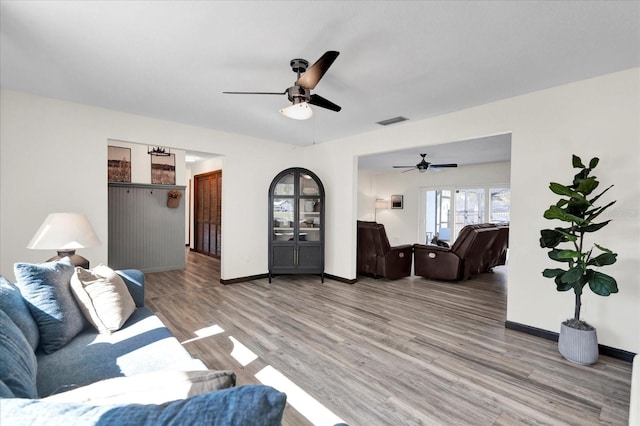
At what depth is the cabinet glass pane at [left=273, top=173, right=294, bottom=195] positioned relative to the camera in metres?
5.38

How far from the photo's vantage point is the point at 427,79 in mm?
2875

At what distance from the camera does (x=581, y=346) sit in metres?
2.50

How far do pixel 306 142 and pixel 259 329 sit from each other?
137 inches

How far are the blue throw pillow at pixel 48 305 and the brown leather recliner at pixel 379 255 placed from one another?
422 centimetres

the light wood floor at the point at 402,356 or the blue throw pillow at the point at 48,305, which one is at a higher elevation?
the blue throw pillow at the point at 48,305

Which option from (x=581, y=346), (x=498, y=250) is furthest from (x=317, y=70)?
(x=498, y=250)

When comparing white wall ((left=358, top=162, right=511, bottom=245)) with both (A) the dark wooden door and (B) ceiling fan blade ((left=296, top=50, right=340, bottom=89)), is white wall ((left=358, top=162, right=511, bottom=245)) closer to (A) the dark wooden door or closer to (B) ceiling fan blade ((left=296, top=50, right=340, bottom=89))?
(A) the dark wooden door

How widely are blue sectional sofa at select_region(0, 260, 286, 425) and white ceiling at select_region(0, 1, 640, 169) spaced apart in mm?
1676

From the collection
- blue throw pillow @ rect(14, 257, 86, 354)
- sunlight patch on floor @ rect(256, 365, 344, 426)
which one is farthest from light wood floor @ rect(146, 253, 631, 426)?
blue throw pillow @ rect(14, 257, 86, 354)

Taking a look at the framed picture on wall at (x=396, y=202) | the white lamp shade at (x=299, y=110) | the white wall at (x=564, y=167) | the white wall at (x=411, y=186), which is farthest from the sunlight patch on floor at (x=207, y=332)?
the framed picture on wall at (x=396, y=202)

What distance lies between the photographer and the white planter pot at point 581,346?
2.48m

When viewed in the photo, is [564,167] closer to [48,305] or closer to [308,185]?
[308,185]

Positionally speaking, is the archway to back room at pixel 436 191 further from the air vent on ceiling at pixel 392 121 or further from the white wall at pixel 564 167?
the white wall at pixel 564 167

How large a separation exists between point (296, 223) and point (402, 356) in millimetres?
3038
